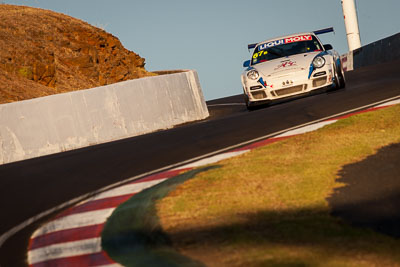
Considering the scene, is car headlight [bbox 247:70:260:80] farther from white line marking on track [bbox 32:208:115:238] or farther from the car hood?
white line marking on track [bbox 32:208:115:238]

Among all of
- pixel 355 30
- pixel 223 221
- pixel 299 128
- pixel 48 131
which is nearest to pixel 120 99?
pixel 48 131

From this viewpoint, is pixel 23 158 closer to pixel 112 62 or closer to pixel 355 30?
pixel 112 62

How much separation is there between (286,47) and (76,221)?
912 cm

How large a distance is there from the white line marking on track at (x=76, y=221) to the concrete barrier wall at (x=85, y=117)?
22.4 feet

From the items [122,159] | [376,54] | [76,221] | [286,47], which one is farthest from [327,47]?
[376,54]

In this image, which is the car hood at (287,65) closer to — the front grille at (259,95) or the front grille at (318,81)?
the front grille at (318,81)

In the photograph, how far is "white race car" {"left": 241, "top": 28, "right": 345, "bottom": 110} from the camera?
1332 cm

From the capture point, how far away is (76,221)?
614cm

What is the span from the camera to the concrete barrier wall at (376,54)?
2705 centimetres

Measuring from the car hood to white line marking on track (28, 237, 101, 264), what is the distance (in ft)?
27.9

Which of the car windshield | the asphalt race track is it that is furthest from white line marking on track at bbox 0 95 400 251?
the car windshield

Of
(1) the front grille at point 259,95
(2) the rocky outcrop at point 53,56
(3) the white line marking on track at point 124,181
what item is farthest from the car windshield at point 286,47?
(2) the rocky outcrop at point 53,56

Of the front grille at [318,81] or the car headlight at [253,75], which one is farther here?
the car headlight at [253,75]

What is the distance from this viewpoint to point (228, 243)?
456cm
